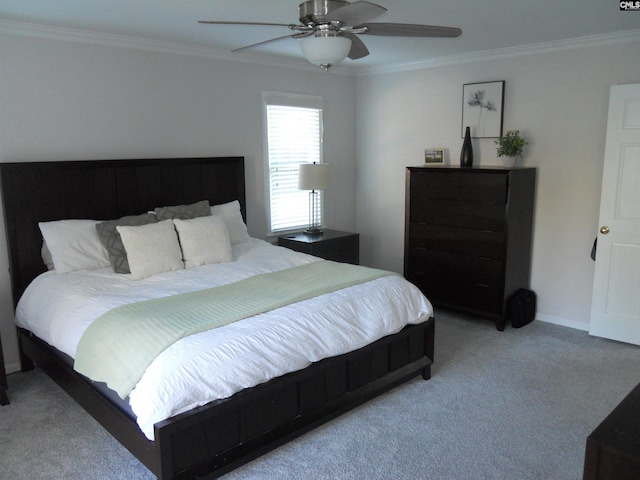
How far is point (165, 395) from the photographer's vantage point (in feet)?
7.04

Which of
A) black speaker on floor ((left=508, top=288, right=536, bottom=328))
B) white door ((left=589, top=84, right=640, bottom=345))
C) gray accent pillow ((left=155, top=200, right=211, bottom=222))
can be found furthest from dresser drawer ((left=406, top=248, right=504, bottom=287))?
gray accent pillow ((left=155, top=200, right=211, bottom=222))

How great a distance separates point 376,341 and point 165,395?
1.32 m

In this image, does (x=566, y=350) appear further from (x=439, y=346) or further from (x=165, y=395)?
(x=165, y=395)

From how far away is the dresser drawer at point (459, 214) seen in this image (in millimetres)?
4141

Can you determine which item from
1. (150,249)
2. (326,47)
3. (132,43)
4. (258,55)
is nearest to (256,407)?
(150,249)

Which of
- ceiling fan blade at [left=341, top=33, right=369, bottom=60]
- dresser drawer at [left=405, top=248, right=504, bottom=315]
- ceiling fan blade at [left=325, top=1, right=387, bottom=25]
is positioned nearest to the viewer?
ceiling fan blade at [left=325, top=1, right=387, bottom=25]

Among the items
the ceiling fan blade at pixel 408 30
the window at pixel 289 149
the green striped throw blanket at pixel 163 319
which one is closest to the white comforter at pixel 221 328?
the green striped throw blanket at pixel 163 319

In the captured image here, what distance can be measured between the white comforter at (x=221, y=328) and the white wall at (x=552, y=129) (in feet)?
5.59

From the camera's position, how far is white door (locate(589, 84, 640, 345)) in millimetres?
3724

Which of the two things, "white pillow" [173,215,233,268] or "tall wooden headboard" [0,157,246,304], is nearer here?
"tall wooden headboard" [0,157,246,304]

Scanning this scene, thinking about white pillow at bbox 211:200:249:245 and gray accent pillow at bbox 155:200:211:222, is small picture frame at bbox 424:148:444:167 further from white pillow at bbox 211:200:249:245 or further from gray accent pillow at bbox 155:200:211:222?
gray accent pillow at bbox 155:200:211:222

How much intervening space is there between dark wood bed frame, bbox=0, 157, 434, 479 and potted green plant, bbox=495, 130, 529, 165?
1.82m

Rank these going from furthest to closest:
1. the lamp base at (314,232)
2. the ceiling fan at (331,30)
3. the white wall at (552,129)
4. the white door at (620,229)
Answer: the lamp base at (314,232) → the white wall at (552,129) → the white door at (620,229) → the ceiling fan at (331,30)

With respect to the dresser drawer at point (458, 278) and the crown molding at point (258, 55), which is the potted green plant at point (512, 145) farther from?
the dresser drawer at point (458, 278)
